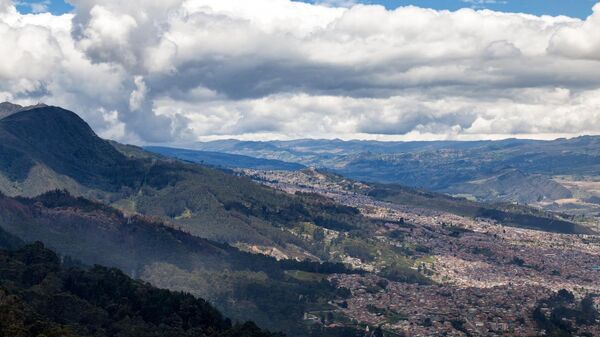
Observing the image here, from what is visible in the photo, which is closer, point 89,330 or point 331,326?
point 89,330

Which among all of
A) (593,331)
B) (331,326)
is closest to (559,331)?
(593,331)

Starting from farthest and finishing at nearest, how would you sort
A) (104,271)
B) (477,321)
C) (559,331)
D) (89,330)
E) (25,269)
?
(477,321), (559,331), (104,271), (25,269), (89,330)

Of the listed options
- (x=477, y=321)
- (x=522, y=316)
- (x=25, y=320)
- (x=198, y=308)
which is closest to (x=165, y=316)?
(x=198, y=308)

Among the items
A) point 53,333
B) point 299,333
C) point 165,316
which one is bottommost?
point 299,333

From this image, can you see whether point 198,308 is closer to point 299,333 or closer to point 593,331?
point 299,333

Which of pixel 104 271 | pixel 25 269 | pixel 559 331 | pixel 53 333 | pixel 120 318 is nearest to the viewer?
pixel 53 333

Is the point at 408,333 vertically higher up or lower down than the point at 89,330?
lower down
